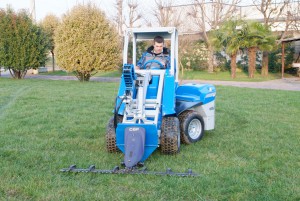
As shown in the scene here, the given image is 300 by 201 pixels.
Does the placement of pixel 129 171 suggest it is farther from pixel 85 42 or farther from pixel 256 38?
pixel 256 38

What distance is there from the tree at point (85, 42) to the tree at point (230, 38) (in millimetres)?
6355

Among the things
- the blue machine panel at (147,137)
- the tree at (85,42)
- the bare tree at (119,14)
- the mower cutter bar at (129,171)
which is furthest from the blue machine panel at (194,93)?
the bare tree at (119,14)

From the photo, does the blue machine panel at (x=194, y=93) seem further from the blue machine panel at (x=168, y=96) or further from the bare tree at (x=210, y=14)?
the bare tree at (x=210, y=14)

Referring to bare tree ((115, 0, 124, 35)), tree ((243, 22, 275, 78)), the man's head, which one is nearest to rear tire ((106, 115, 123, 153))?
the man's head

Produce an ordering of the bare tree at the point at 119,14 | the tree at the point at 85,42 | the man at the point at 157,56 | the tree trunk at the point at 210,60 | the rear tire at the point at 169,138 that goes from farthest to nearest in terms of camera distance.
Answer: the bare tree at the point at 119,14 < the tree trunk at the point at 210,60 < the tree at the point at 85,42 < the man at the point at 157,56 < the rear tire at the point at 169,138

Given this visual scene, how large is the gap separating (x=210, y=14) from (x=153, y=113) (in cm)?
2567

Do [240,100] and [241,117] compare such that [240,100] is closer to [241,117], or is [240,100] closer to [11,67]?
[241,117]

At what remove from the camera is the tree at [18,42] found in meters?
20.3

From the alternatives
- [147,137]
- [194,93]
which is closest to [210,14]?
[194,93]

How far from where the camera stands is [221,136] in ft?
23.0

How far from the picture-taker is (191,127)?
21.8ft

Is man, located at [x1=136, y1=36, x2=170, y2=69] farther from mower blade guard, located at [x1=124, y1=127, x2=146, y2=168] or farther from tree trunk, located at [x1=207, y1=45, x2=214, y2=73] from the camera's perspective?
tree trunk, located at [x1=207, y1=45, x2=214, y2=73]


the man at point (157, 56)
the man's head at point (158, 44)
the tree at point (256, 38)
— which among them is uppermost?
the tree at point (256, 38)

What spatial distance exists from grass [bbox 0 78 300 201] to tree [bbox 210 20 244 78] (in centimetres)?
1167
